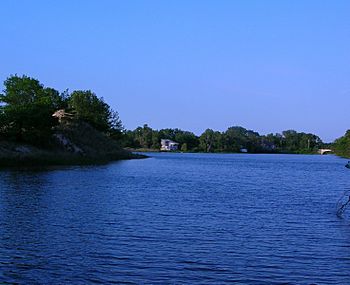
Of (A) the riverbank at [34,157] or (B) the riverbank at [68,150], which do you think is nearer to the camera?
(A) the riverbank at [34,157]

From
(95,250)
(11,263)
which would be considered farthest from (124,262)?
(11,263)

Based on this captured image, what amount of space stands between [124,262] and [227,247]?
5.71 m

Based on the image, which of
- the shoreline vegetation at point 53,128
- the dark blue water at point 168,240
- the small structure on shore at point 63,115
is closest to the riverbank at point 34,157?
the shoreline vegetation at point 53,128

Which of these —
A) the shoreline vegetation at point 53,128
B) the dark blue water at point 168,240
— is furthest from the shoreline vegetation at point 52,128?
the dark blue water at point 168,240

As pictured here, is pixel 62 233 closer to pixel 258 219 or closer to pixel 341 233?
pixel 258 219

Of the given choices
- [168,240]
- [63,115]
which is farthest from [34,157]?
[168,240]

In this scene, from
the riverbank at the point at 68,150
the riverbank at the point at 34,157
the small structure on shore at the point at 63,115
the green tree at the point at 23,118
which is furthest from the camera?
the small structure on shore at the point at 63,115

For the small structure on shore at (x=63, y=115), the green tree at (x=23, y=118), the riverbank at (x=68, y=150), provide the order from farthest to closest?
the small structure on shore at (x=63, y=115) → the green tree at (x=23, y=118) → the riverbank at (x=68, y=150)

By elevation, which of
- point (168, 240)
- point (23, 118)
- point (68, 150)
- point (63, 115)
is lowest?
point (168, 240)

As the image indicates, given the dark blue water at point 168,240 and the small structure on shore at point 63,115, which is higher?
the small structure on shore at point 63,115

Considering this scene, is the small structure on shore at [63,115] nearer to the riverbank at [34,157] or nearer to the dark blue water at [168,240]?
the riverbank at [34,157]

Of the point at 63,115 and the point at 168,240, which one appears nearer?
the point at 168,240

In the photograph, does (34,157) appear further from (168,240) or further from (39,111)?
(168,240)

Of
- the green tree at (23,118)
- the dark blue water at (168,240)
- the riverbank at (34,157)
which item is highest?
the green tree at (23,118)
